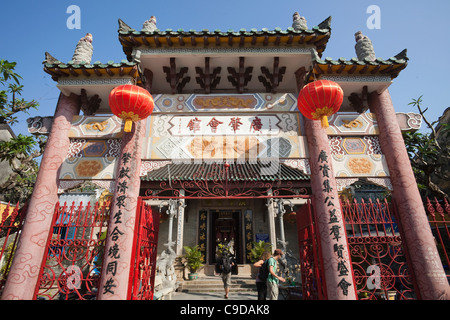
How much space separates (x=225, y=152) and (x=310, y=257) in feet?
8.92

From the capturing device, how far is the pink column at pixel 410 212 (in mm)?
4094

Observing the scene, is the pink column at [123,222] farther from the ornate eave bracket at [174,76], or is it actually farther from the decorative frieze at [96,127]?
the ornate eave bracket at [174,76]

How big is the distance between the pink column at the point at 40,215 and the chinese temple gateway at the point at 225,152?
0.02m

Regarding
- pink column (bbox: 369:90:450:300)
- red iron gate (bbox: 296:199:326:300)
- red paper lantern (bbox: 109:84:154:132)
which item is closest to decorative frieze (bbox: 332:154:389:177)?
pink column (bbox: 369:90:450:300)

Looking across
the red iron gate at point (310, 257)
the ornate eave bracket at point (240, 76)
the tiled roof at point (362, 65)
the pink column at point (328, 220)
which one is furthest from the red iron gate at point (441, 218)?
the ornate eave bracket at point (240, 76)

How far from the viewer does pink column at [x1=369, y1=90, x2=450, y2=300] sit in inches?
161

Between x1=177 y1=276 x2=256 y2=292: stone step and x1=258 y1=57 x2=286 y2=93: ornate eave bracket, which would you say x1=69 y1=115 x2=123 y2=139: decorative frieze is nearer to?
x1=258 y1=57 x2=286 y2=93: ornate eave bracket

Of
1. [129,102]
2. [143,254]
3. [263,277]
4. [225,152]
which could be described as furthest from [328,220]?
[129,102]

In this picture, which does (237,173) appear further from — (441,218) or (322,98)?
(441,218)

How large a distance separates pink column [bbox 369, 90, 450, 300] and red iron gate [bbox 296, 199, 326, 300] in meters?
1.58
